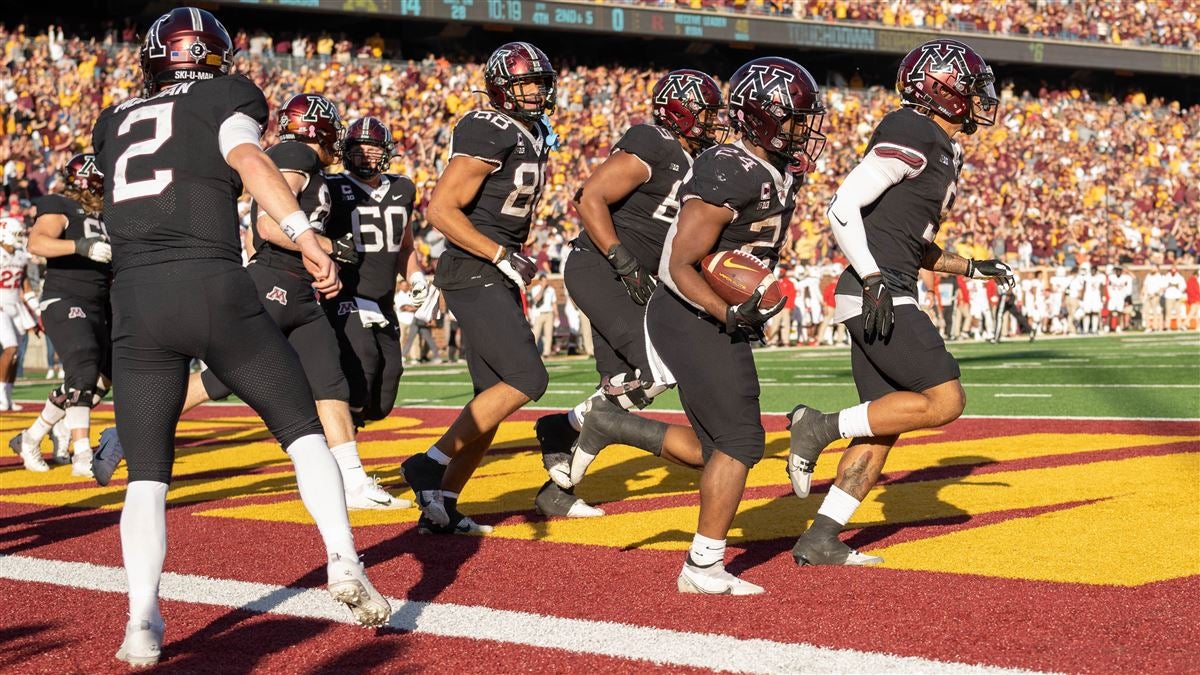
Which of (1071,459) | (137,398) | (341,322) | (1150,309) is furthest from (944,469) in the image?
(1150,309)

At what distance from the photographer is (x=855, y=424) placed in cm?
509

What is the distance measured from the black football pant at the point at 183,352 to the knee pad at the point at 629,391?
194 centimetres

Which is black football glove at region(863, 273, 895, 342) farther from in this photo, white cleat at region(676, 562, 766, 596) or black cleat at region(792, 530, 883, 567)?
white cleat at region(676, 562, 766, 596)

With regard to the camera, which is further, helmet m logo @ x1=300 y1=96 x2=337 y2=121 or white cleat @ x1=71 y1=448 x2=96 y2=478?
white cleat @ x1=71 y1=448 x2=96 y2=478

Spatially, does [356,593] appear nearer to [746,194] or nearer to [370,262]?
[746,194]

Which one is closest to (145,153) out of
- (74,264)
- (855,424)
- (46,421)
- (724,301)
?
(724,301)

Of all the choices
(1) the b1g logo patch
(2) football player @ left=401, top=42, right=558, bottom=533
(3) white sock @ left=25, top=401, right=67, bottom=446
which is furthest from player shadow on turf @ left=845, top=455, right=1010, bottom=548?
(3) white sock @ left=25, top=401, right=67, bottom=446

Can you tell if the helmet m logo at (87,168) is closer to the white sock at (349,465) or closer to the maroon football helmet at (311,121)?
the maroon football helmet at (311,121)

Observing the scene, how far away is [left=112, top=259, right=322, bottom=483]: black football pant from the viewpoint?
12.5 ft

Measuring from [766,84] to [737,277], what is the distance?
0.64 metres

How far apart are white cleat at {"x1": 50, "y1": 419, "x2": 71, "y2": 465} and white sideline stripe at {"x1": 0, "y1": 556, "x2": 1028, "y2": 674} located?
13.7 ft

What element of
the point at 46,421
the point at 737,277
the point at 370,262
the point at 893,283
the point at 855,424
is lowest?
the point at 46,421

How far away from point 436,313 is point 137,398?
3027 mm

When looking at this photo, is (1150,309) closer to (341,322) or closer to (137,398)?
(341,322)
